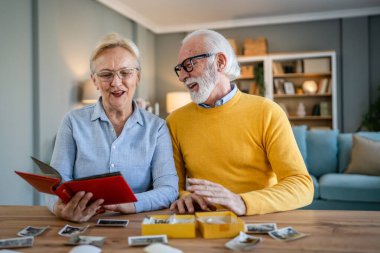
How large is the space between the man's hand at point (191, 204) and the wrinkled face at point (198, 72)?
1.93 ft

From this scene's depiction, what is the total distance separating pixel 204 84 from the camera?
1.84 meters

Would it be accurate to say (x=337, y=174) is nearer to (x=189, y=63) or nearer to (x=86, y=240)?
(x=189, y=63)

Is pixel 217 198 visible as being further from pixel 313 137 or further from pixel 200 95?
pixel 313 137

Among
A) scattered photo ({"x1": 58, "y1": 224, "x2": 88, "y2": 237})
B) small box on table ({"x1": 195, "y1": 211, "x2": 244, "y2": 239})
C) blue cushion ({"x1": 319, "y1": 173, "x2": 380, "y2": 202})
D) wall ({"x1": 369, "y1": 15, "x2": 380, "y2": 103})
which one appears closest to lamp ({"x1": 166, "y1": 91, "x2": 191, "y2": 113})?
wall ({"x1": 369, "y1": 15, "x2": 380, "y2": 103})

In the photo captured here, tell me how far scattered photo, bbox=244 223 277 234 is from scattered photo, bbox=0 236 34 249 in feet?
1.96

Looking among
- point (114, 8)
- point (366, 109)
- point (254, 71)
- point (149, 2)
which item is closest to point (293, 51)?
point (254, 71)

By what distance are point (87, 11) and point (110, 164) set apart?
3.90 m

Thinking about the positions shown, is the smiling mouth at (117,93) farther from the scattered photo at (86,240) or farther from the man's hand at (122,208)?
the scattered photo at (86,240)

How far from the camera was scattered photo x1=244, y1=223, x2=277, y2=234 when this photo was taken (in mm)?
1083

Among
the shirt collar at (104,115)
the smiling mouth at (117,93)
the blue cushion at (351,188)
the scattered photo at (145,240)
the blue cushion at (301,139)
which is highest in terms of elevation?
the smiling mouth at (117,93)

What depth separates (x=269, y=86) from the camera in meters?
6.55

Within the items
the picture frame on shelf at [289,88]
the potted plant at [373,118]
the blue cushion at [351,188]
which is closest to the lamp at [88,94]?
the blue cushion at [351,188]

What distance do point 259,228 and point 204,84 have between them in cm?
90

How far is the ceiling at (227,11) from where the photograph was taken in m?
5.80
